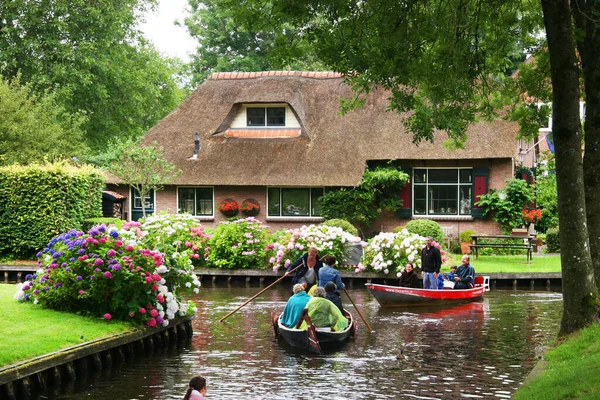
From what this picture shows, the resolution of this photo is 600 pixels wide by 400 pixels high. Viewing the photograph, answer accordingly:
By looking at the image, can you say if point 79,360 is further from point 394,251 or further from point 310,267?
point 394,251

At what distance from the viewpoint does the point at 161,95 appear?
54438mm

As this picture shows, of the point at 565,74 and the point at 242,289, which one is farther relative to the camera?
the point at 242,289

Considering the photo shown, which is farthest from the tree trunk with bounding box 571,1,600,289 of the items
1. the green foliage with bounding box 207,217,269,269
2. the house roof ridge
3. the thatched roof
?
the house roof ridge

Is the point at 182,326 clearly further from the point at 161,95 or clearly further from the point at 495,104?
the point at 161,95

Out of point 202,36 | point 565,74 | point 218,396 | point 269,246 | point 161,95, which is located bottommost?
point 218,396

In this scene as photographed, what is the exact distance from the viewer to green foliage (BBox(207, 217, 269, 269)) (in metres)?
32.0

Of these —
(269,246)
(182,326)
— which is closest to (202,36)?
(269,246)

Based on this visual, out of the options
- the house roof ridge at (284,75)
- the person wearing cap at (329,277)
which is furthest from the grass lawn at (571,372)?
the house roof ridge at (284,75)

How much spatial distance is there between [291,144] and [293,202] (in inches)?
101

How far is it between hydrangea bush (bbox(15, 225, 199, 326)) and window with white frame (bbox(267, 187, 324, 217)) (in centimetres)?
2154

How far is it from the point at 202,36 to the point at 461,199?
2907 cm

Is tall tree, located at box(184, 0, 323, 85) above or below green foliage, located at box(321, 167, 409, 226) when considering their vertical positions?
above

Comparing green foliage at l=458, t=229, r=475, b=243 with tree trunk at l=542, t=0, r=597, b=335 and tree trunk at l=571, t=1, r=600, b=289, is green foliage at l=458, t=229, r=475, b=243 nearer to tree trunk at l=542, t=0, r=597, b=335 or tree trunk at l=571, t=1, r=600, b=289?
tree trunk at l=571, t=1, r=600, b=289

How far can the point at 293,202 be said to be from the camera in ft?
132
